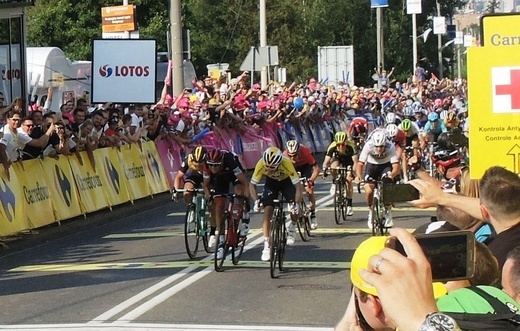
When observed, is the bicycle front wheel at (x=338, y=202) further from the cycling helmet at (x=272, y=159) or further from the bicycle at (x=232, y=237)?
the cycling helmet at (x=272, y=159)

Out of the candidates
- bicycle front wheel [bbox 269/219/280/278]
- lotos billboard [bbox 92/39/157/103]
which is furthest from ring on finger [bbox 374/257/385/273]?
lotos billboard [bbox 92/39/157/103]

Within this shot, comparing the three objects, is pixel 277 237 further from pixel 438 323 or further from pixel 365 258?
pixel 438 323

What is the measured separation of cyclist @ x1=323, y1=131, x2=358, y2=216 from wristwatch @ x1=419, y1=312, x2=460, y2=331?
1743 cm

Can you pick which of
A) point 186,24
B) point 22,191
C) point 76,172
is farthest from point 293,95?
point 186,24

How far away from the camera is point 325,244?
16625 millimetres

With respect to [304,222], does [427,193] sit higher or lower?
higher

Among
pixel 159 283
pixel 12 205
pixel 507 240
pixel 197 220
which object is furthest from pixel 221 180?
pixel 507 240

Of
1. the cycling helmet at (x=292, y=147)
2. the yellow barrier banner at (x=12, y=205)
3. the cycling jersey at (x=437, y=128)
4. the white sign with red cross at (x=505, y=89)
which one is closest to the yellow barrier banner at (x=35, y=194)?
the yellow barrier banner at (x=12, y=205)

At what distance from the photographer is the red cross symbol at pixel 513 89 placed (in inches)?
254

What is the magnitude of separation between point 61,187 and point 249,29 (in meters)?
52.7

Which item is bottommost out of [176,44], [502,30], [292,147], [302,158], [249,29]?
[302,158]

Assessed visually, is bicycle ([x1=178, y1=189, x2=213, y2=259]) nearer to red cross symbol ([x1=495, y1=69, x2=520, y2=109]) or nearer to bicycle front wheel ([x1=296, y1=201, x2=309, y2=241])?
bicycle front wheel ([x1=296, y1=201, x2=309, y2=241])

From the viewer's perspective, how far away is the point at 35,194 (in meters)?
18.1

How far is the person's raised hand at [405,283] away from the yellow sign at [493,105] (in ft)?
12.4
